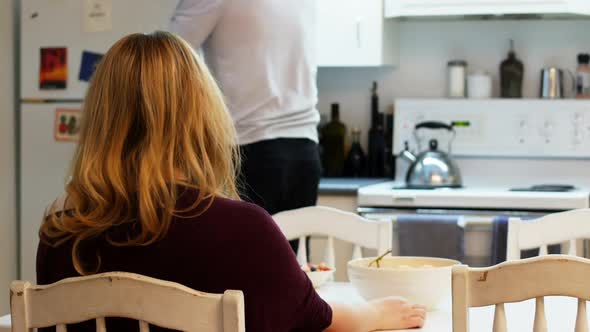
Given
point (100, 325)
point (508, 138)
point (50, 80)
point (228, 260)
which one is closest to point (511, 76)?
point (508, 138)

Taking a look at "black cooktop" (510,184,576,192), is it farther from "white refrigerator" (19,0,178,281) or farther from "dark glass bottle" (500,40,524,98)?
"white refrigerator" (19,0,178,281)

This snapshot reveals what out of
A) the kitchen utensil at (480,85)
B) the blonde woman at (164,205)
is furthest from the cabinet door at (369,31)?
the blonde woman at (164,205)

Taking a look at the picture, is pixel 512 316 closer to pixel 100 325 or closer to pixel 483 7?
pixel 100 325

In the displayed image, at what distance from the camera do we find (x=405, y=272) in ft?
5.91

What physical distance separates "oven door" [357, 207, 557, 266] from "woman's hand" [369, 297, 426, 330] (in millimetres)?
1639

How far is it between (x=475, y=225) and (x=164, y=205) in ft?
6.91

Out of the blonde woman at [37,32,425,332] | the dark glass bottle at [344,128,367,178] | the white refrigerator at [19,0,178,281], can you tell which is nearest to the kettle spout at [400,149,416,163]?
the dark glass bottle at [344,128,367,178]

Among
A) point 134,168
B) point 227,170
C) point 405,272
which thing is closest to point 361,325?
point 405,272

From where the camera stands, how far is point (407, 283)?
180 cm

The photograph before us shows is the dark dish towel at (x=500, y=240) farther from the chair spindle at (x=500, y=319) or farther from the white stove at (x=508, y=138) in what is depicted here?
the chair spindle at (x=500, y=319)

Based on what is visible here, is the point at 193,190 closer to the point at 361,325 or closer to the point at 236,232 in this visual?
the point at 236,232

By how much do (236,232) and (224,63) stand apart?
1399mm

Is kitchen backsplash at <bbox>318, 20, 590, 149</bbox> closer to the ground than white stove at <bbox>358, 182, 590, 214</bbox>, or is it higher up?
higher up

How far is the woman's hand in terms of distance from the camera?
1.65m
